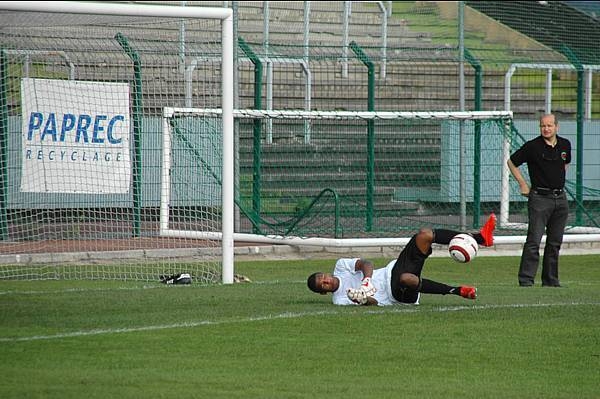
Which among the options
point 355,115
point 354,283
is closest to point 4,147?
point 355,115

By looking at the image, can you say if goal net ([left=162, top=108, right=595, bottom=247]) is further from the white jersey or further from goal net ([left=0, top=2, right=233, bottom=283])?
the white jersey

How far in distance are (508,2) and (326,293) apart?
588 inches

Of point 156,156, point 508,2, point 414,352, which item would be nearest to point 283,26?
point 508,2

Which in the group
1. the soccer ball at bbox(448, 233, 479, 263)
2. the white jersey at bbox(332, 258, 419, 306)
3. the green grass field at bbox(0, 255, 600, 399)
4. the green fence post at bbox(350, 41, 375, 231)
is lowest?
the green grass field at bbox(0, 255, 600, 399)

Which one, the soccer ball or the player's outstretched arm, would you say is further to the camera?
the player's outstretched arm

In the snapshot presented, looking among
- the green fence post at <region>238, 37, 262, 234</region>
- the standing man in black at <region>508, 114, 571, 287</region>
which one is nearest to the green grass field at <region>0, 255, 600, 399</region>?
the standing man in black at <region>508, 114, 571, 287</region>

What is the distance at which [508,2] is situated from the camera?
24906mm

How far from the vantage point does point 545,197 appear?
46.8 ft

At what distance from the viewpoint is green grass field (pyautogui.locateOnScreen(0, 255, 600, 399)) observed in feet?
25.8

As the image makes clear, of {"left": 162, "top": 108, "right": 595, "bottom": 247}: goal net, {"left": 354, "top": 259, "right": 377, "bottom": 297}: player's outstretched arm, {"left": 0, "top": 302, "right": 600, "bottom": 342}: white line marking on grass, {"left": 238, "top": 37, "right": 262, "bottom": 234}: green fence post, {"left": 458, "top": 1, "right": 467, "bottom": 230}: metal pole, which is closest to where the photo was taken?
{"left": 0, "top": 302, "right": 600, "bottom": 342}: white line marking on grass

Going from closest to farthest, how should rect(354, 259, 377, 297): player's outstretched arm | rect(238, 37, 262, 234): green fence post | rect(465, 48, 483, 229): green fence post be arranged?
rect(354, 259, 377, 297): player's outstretched arm < rect(238, 37, 262, 234): green fence post < rect(465, 48, 483, 229): green fence post

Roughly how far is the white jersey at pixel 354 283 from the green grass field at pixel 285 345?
21 centimetres

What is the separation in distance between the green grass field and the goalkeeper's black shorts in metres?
0.16

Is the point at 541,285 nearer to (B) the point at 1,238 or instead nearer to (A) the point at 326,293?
(A) the point at 326,293
